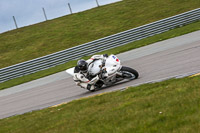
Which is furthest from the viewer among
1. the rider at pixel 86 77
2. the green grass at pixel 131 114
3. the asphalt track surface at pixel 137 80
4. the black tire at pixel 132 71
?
the rider at pixel 86 77

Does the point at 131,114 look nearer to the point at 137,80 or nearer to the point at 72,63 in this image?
the point at 137,80

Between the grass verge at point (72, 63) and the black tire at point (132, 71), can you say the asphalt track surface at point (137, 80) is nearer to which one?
the black tire at point (132, 71)

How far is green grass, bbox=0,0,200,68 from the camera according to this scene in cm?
2984

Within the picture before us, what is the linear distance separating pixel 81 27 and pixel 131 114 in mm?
27421

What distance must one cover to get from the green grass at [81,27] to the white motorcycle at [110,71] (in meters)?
17.0

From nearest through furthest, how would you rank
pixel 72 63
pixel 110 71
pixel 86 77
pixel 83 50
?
pixel 110 71, pixel 86 77, pixel 72 63, pixel 83 50

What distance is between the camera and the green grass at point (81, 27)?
1175 inches

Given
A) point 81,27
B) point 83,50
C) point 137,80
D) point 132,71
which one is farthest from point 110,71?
point 81,27

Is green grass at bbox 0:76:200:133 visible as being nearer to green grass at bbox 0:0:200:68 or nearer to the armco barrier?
the armco barrier

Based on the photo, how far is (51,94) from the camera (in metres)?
13.9

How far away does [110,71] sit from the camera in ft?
38.7


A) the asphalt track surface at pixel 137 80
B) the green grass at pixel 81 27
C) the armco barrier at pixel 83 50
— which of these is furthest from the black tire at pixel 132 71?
the green grass at pixel 81 27

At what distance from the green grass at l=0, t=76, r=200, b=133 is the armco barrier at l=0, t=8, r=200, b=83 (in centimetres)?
1296

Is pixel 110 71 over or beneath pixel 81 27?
over
